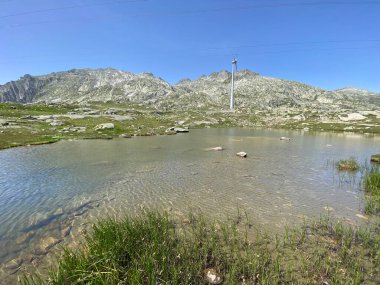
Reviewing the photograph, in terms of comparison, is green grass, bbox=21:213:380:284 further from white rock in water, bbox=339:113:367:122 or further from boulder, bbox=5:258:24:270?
white rock in water, bbox=339:113:367:122

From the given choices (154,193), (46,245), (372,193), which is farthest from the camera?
(154,193)

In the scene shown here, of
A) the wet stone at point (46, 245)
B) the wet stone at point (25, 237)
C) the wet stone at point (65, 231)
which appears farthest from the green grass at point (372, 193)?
the wet stone at point (25, 237)

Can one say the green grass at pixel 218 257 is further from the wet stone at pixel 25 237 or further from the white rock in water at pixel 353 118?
the white rock in water at pixel 353 118

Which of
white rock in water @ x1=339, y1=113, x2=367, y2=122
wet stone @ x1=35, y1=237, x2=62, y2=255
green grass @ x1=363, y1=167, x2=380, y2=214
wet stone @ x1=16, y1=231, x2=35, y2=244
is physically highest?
white rock in water @ x1=339, y1=113, x2=367, y2=122

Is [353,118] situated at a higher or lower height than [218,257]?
higher

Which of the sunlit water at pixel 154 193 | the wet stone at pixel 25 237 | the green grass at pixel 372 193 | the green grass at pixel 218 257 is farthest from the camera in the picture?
the green grass at pixel 372 193

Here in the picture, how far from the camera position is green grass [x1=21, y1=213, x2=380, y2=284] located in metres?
7.78

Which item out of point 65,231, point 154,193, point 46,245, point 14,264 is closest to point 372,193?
point 154,193

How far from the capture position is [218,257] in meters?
9.53

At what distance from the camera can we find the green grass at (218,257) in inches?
306

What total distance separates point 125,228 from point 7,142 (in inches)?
2119

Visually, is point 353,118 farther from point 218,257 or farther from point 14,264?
point 14,264

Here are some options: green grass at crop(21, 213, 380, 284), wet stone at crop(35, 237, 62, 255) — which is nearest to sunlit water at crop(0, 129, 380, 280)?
wet stone at crop(35, 237, 62, 255)

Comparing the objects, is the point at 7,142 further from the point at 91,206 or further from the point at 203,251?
the point at 203,251
